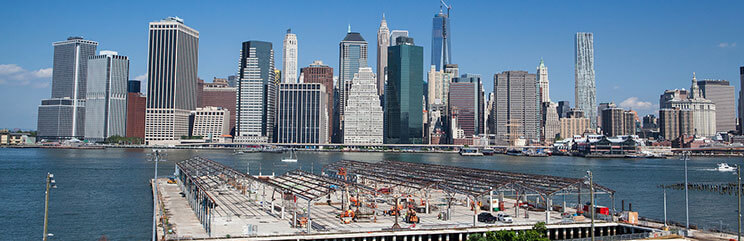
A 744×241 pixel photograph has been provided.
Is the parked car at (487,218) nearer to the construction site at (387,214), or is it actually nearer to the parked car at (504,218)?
the construction site at (387,214)

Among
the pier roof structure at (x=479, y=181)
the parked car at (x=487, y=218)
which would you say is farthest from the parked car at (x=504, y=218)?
the pier roof structure at (x=479, y=181)

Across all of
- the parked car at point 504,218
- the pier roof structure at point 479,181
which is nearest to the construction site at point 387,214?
the parked car at point 504,218

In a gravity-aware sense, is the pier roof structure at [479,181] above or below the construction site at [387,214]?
above

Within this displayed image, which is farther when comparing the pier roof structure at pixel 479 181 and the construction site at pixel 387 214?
the pier roof structure at pixel 479 181

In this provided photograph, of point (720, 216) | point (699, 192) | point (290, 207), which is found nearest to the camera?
point (290, 207)

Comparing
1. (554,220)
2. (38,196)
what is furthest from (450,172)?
(38,196)

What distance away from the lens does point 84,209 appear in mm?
70312

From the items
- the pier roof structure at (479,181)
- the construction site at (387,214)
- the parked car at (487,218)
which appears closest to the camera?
the construction site at (387,214)

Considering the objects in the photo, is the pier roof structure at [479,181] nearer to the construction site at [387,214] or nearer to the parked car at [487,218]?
the construction site at [387,214]

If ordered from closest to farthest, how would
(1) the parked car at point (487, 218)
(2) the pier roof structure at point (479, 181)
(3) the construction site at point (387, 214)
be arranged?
(3) the construction site at point (387, 214) < (1) the parked car at point (487, 218) < (2) the pier roof structure at point (479, 181)

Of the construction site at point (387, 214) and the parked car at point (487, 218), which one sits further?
the parked car at point (487, 218)

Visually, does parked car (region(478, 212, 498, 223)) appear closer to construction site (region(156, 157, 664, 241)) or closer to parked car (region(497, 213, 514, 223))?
construction site (region(156, 157, 664, 241))

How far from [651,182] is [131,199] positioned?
9573 centimetres

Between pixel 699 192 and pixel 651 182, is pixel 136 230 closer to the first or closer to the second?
pixel 699 192
